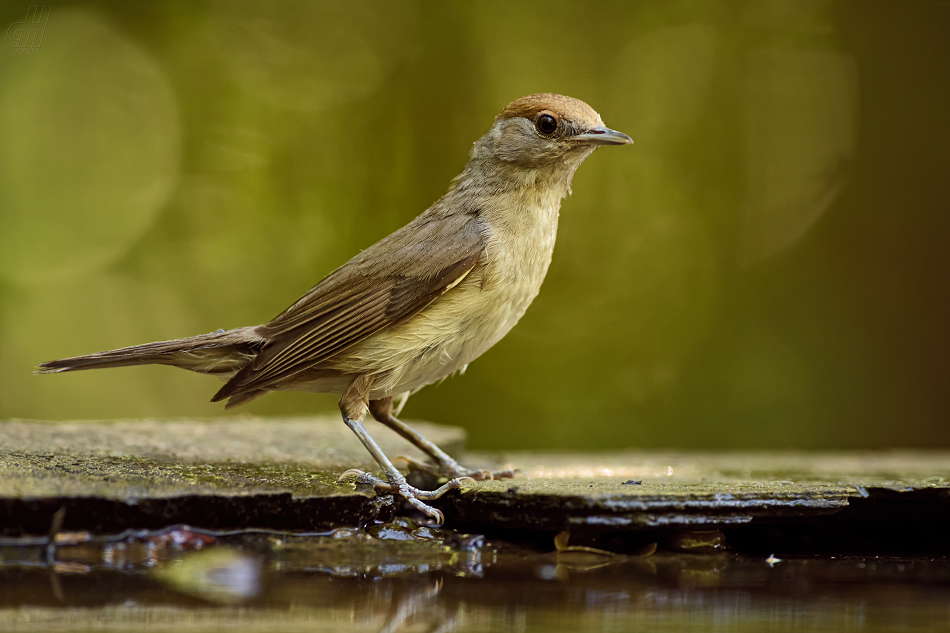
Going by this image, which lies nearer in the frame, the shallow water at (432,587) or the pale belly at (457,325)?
the shallow water at (432,587)

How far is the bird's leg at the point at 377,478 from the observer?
2.72 m

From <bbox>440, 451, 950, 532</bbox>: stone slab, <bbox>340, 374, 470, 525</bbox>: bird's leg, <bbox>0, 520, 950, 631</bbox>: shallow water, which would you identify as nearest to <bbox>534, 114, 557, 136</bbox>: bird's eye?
<bbox>340, 374, 470, 525</bbox>: bird's leg

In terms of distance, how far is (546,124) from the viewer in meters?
3.48

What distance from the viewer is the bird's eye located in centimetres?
347

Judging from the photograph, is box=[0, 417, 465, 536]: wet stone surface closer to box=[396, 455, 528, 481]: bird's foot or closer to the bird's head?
box=[396, 455, 528, 481]: bird's foot

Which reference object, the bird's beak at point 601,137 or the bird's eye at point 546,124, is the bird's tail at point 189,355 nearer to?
the bird's eye at point 546,124

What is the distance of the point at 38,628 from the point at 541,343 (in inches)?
226

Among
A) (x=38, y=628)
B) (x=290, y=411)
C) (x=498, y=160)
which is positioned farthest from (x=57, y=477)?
(x=290, y=411)

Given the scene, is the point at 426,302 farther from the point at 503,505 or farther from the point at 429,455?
the point at 503,505

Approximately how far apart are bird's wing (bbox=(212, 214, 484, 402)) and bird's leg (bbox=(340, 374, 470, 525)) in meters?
0.18

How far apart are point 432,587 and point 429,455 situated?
1648 millimetres

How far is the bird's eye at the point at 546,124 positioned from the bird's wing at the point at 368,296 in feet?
1.56

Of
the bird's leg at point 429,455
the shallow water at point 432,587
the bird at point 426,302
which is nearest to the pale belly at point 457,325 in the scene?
the bird at point 426,302

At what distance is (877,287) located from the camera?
22.4 feet
